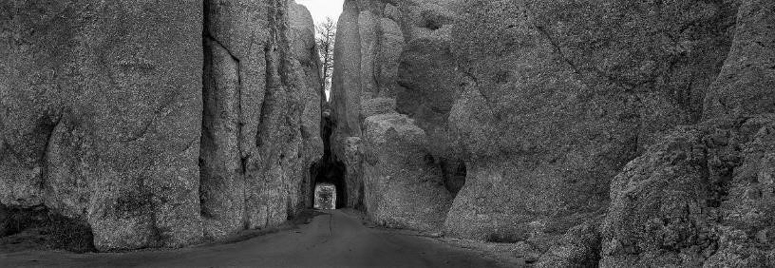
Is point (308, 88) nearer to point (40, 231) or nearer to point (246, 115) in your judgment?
point (246, 115)

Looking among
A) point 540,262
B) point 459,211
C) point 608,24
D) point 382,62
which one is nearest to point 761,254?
point 540,262

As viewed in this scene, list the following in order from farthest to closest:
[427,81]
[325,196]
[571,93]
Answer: [325,196]
[427,81]
[571,93]

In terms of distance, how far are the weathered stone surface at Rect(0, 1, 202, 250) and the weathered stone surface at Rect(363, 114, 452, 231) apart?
9760 mm

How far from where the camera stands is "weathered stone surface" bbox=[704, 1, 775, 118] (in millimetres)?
11430

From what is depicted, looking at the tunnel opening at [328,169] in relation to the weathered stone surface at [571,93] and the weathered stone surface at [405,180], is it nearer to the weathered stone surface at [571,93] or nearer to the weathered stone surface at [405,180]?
the weathered stone surface at [405,180]

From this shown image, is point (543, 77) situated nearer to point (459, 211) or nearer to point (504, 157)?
point (504, 157)

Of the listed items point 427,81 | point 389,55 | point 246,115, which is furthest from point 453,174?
point 389,55

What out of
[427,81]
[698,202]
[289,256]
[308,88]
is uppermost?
[308,88]

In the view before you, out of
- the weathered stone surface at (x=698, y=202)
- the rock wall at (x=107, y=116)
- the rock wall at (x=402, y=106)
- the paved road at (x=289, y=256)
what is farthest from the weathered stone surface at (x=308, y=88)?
the weathered stone surface at (x=698, y=202)

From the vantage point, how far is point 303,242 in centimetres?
1844

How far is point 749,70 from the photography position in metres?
11.9

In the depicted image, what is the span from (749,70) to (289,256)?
35.4 feet

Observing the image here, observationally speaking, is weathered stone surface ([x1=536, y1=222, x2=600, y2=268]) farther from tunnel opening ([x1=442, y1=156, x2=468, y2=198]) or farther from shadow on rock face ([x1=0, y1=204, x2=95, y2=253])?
tunnel opening ([x1=442, y1=156, x2=468, y2=198])

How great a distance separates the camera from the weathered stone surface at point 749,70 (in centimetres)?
1143
